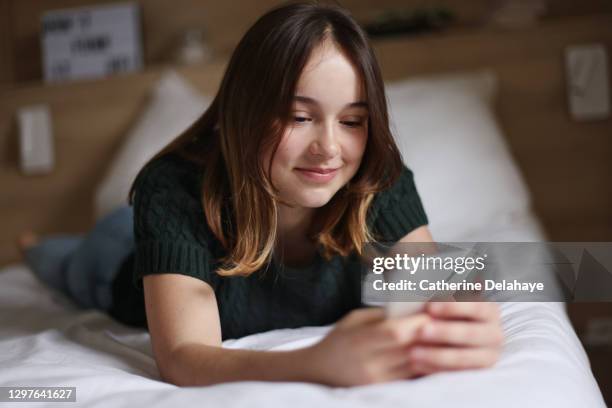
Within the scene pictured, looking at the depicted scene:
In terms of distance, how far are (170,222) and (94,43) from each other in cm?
137

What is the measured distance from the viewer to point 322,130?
82 cm

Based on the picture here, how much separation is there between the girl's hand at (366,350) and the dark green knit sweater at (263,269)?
29 cm

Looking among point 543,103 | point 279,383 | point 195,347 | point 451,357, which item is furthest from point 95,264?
point 543,103

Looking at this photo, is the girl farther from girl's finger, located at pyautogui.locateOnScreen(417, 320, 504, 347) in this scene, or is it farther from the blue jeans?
the blue jeans

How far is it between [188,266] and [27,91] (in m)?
1.44

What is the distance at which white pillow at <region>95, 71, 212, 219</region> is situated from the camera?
167 cm

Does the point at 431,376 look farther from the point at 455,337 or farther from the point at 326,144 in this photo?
the point at 326,144

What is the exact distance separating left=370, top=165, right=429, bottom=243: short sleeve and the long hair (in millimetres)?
21

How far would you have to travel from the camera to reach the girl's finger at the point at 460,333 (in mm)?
634

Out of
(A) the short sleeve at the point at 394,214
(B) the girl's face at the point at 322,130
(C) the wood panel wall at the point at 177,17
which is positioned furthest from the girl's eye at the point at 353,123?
(C) the wood panel wall at the point at 177,17

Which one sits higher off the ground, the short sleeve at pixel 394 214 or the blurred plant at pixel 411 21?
the blurred plant at pixel 411 21

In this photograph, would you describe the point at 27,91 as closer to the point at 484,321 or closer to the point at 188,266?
the point at 188,266

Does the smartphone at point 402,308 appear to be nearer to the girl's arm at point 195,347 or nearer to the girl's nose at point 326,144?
the girl's arm at point 195,347

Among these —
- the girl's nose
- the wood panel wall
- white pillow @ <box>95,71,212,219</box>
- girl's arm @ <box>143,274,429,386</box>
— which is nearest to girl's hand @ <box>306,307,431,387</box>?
girl's arm @ <box>143,274,429,386</box>
